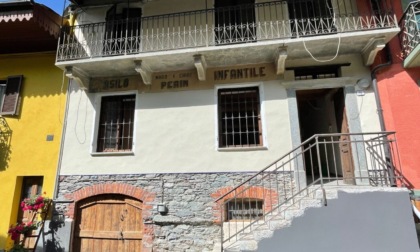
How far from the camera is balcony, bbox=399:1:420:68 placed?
6.26 metres

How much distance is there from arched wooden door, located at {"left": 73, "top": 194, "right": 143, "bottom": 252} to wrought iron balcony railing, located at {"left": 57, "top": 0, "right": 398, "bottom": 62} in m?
3.95

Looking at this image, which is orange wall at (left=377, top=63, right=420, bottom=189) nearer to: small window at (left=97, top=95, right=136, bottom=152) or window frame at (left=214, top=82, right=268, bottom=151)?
window frame at (left=214, top=82, right=268, bottom=151)

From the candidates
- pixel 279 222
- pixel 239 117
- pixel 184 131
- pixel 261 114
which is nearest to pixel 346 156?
pixel 261 114

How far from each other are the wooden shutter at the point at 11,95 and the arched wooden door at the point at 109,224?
373cm

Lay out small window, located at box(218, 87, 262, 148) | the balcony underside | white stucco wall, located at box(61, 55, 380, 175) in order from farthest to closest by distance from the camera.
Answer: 1. small window, located at box(218, 87, 262, 148)
2. white stucco wall, located at box(61, 55, 380, 175)
3. the balcony underside

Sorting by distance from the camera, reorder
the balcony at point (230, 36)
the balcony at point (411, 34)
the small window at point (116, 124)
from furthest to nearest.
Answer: the small window at point (116, 124) → the balcony at point (230, 36) → the balcony at point (411, 34)

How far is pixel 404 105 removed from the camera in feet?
21.4

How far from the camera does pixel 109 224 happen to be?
748 centimetres

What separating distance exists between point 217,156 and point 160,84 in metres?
2.60

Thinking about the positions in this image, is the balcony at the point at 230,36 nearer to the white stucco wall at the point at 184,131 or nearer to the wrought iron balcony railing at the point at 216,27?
the wrought iron balcony railing at the point at 216,27

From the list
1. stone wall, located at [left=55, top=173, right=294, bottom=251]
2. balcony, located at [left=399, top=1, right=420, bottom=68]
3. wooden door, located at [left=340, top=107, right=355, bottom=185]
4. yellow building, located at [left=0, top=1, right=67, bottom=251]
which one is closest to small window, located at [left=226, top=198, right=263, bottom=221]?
stone wall, located at [left=55, top=173, right=294, bottom=251]

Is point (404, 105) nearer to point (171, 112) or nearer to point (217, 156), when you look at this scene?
point (217, 156)

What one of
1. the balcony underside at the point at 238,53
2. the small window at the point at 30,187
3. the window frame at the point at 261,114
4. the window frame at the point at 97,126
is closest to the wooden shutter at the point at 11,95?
the small window at the point at 30,187

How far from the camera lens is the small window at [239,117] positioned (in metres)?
7.48
